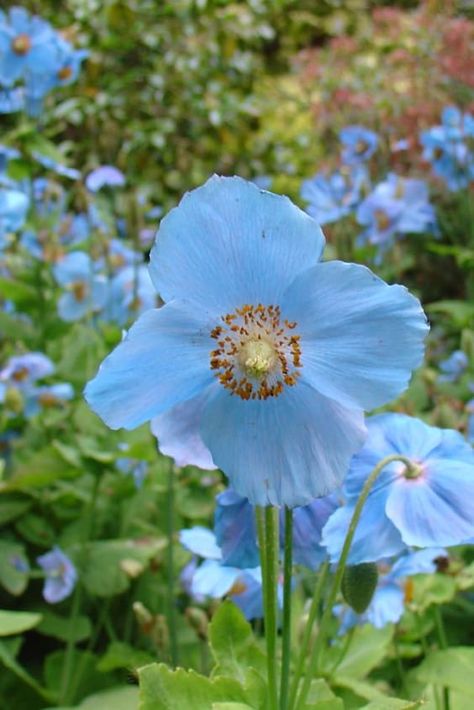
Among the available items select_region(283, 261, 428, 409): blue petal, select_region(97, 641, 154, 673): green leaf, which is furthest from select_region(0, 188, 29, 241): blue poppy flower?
select_region(283, 261, 428, 409): blue petal

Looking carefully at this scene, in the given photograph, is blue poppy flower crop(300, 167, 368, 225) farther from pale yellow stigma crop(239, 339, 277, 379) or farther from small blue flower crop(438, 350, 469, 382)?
pale yellow stigma crop(239, 339, 277, 379)

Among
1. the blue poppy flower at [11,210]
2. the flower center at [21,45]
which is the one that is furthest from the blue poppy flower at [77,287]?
the flower center at [21,45]

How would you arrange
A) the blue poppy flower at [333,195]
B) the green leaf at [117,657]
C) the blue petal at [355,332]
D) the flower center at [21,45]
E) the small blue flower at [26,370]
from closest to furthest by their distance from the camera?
the blue petal at [355,332] < the green leaf at [117,657] < the small blue flower at [26,370] < the flower center at [21,45] < the blue poppy flower at [333,195]

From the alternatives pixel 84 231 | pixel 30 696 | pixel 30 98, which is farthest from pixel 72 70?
pixel 30 696

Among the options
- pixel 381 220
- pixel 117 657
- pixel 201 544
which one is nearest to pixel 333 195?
pixel 381 220

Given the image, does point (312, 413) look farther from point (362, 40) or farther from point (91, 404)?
point (362, 40)

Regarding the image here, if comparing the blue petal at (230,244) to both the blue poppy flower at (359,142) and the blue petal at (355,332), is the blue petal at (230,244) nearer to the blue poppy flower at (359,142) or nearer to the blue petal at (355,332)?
the blue petal at (355,332)
